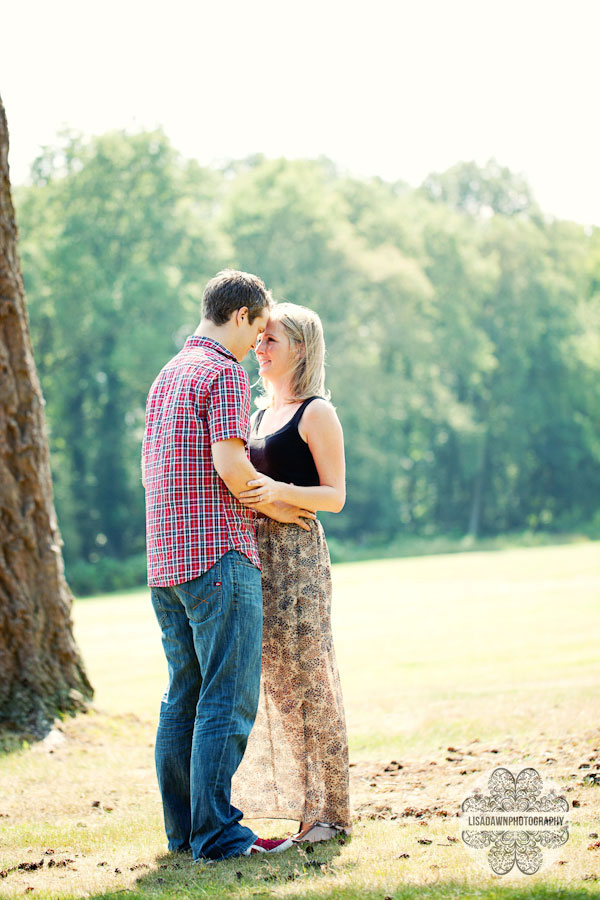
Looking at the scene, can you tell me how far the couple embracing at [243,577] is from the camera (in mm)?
4004

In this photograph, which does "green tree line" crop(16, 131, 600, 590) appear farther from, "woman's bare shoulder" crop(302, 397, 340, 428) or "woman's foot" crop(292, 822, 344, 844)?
"woman's bare shoulder" crop(302, 397, 340, 428)

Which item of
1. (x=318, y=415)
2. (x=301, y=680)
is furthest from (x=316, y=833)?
(x=318, y=415)

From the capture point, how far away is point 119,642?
16.2 metres

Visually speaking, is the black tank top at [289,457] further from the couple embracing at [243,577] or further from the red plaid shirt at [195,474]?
the red plaid shirt at [195,474]

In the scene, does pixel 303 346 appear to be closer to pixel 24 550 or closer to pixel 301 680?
pixel 301 680

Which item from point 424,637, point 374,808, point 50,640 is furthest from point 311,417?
point 424,637

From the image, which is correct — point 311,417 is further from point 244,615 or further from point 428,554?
point 428,554

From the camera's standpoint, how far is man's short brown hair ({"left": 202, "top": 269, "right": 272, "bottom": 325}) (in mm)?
4172

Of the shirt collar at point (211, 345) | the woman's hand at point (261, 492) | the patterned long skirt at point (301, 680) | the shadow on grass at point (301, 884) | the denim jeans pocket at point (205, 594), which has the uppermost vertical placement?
the shirt collar at point (211, 345)

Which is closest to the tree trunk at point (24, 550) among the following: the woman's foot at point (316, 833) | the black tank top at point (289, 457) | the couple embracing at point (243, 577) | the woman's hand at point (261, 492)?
the couple embracing at point (243, 577)

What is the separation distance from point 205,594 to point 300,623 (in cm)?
65

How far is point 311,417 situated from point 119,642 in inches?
495

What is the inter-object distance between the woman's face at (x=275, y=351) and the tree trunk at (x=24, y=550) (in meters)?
2.85

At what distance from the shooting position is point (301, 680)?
4.49 metres
